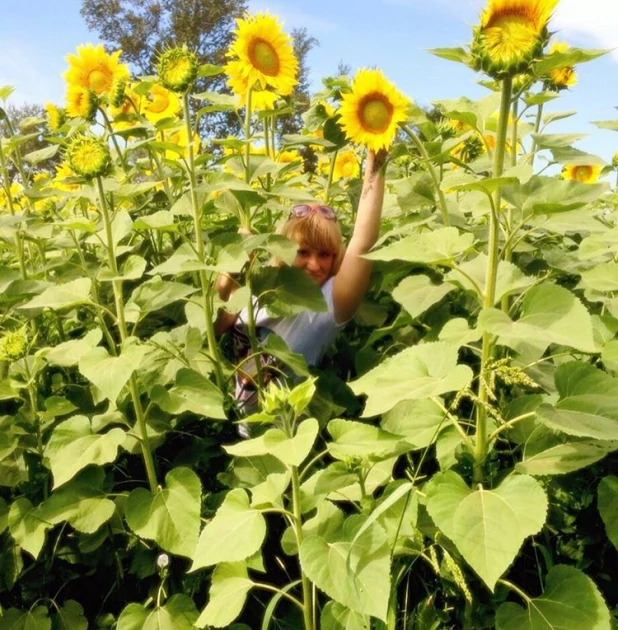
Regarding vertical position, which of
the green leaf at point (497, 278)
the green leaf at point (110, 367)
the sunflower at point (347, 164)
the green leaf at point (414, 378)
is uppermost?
the sunflower at point (347, 164)

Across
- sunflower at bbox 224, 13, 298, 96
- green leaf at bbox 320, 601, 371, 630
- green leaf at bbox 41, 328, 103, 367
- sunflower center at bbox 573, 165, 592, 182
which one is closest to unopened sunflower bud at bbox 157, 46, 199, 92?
sunflower at bbox 224, 13, 298, 96

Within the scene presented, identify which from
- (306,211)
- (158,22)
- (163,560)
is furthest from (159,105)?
(158,22)

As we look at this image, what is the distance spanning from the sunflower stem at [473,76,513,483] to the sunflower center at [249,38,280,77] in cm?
80

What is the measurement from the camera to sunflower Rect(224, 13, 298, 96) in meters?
1.80

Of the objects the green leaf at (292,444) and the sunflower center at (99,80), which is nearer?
the green leaf at (292,444)

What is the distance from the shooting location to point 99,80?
2352 millimetres

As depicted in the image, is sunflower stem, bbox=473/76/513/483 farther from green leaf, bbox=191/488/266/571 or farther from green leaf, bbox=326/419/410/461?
green leaf, bbox=191/488/266/571

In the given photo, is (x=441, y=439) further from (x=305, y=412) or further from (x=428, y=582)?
(x=305, y=412)

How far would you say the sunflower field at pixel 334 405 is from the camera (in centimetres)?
115

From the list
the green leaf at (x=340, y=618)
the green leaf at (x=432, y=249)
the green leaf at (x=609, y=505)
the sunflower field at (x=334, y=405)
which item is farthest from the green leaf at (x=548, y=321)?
the green leaf at (x=340, y=618)

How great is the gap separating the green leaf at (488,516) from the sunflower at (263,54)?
42.9 inches

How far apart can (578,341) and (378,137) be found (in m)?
0.78

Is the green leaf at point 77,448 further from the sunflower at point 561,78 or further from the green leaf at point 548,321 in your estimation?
the sunflower at point 561,78

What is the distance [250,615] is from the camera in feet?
5.15
